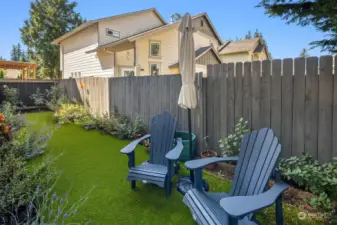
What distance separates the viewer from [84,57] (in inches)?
599

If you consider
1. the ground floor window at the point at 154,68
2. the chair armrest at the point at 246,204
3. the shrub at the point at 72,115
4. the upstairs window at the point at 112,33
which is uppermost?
the upstairs window at the point at 112,33

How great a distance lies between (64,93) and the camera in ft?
31.4

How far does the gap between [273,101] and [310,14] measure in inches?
66.3

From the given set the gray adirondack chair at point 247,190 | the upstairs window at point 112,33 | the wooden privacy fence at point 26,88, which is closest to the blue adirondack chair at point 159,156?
the gray adirondack chair at point 247,190

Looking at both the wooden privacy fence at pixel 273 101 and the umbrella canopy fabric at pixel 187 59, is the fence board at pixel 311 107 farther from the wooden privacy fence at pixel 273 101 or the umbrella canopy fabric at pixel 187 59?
the umbrella canopy fabric at pixel 187 59

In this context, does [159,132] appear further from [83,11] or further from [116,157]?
[83,11]

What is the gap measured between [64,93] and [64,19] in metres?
17.8

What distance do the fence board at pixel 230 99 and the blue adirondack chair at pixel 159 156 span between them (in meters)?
1.12

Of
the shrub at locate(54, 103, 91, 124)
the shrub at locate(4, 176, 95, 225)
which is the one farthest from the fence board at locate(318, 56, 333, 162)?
the shrub at locate(54, 103, 91, 124)

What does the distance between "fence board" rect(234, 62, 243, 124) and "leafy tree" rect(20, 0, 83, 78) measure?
23.4 m

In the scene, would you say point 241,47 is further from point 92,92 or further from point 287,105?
point 287,105

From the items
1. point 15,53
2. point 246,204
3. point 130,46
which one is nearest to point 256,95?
point 246,204

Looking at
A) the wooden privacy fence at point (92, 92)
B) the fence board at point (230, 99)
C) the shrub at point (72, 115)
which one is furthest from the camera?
the shrub at point (72, 115)

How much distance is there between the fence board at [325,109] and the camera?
9.07 feet
